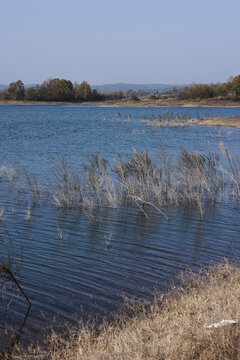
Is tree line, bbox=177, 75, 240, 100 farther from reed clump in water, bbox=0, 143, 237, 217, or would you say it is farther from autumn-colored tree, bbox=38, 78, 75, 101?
reed clump in water, bbox=0, 143, 237, 217

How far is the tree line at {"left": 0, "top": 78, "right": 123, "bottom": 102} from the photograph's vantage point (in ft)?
381

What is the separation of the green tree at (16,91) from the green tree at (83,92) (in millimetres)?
14698

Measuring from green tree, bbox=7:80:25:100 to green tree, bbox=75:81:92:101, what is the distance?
1470 centimetres

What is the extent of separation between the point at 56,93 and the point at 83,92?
7.32 metres

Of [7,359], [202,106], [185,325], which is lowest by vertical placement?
[7,359]

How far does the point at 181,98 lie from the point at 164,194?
92.9 meters

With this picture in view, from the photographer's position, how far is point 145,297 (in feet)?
23.6

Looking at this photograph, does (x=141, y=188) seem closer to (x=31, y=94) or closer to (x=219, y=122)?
(x=219, y=122)

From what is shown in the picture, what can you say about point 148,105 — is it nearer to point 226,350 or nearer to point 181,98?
point 181,98

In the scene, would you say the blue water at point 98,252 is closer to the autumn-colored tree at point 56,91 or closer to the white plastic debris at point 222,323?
the white plastic debris at point 222,323

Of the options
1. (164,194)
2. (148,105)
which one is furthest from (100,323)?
(148,105)

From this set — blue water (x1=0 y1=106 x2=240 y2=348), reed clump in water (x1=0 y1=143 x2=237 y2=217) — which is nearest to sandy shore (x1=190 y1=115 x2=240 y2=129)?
reed clump in water (x1=0 y1=143 x2=237 y2=217)

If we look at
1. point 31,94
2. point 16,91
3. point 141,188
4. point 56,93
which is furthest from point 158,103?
point 141,188

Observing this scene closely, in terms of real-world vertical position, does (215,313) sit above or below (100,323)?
above
